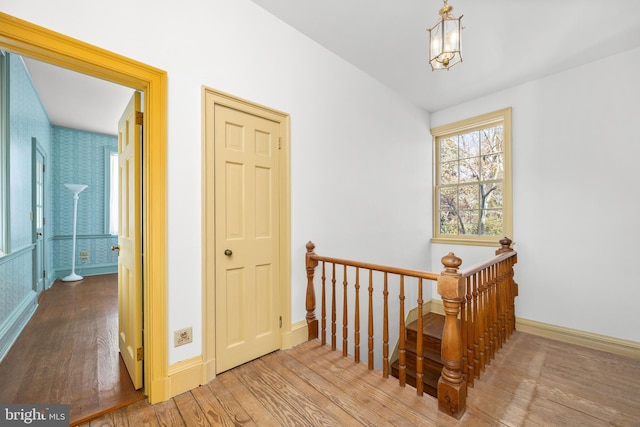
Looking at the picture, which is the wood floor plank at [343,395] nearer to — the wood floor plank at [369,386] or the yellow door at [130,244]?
the wood floor plank at [369,386]

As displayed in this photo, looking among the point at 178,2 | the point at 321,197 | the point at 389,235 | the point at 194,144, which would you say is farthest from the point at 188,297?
the point at 389,235

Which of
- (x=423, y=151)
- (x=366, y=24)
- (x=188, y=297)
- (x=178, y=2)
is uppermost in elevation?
(x=366, y=24)

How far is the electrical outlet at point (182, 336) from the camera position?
69.9 inches

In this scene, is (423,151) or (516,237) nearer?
(516,237)

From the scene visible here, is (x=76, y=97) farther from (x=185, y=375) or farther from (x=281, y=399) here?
(x=281, y=399)

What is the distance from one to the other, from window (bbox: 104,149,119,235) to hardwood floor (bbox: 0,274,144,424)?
2376mm

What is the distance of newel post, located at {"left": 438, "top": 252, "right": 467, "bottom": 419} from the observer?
161cm

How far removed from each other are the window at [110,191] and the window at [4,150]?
129 inches

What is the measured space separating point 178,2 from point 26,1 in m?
0.77

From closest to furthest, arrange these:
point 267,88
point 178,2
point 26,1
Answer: point 26,1, point 178,2, point 267,88

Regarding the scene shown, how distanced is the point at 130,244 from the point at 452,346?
7.40 ft

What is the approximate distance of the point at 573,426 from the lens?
161 centimetres

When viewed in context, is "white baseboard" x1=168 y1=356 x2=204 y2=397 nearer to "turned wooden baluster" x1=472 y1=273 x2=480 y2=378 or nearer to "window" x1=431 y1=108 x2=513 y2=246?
"turned wooden baluster" x1=472 y1=273 x2=480 y2=378

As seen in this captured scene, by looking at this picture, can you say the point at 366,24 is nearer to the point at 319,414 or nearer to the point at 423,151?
the point at 423,151
